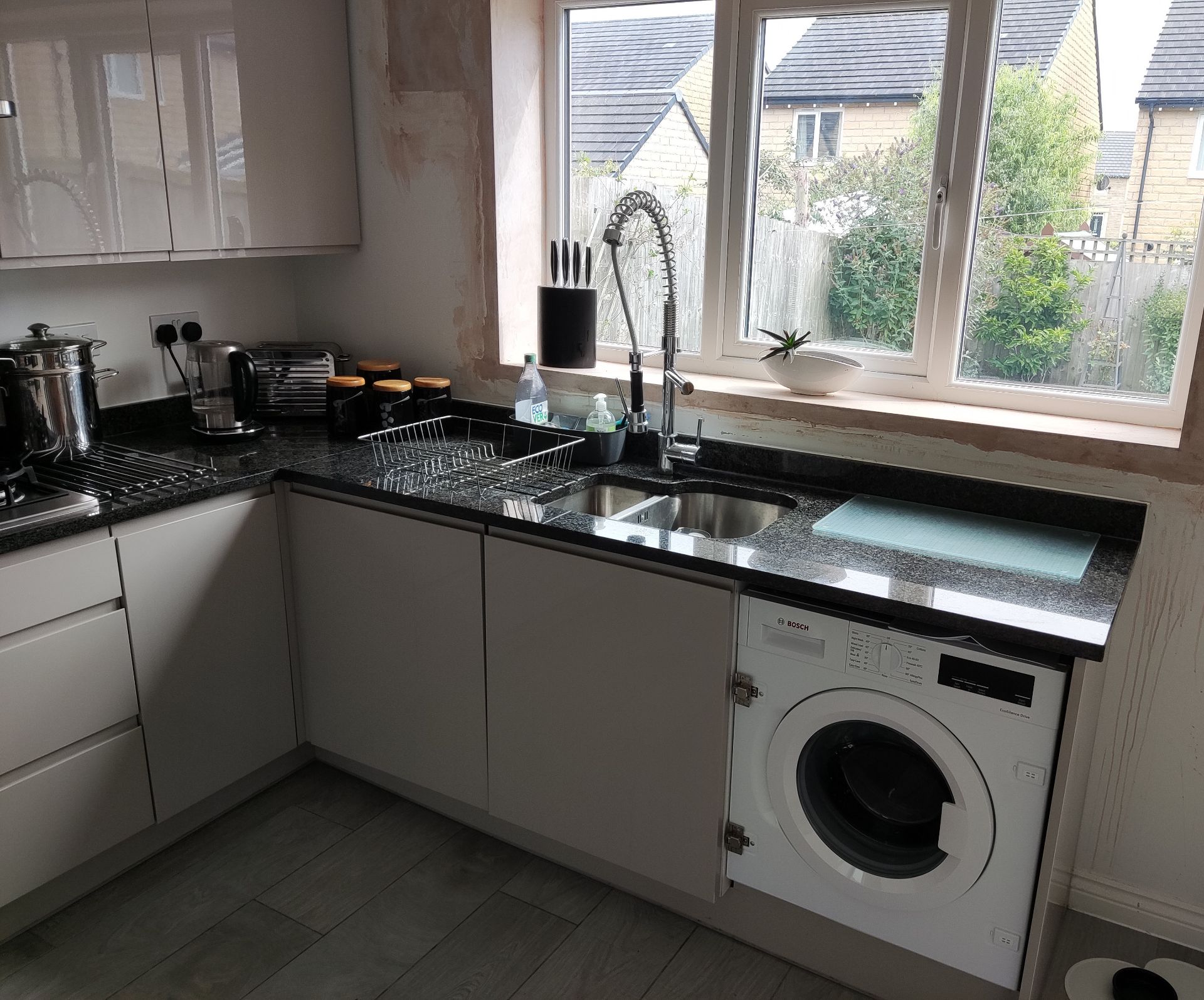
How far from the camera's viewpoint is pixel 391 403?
8.43ft

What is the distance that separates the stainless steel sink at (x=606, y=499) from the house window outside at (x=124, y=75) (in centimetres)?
131

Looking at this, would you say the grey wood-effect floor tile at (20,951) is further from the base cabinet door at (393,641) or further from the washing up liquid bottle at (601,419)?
the washing up liquid bottle at (601,419)

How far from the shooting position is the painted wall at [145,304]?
2379mm

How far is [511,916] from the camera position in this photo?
7.02 ft

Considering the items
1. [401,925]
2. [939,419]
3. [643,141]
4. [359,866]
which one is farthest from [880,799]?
[643,141]

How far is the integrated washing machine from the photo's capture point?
1.58 meters

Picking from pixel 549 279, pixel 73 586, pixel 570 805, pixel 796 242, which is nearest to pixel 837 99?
pixel 796 242

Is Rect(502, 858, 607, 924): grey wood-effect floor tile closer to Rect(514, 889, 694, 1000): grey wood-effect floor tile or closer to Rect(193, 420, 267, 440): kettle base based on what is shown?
Rect(514, 889, 694, 1000): grey wood-effect floor tile

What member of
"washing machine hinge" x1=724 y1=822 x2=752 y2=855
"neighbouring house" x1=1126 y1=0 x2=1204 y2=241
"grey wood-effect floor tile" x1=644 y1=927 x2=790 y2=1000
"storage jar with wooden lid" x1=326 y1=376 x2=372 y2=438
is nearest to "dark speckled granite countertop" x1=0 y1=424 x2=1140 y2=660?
"storage jar with wooden lid" x1=326 y1=376 x2=372 y2=438

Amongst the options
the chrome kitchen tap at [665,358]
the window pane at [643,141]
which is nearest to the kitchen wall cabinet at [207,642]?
the chrome kitchen tap at [665,358]

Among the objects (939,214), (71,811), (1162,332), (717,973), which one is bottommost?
(717,973)

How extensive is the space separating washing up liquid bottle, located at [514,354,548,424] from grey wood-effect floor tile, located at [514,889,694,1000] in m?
1.12

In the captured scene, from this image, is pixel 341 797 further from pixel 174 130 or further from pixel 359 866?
pixel 174 130

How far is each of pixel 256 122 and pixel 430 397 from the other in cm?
78
